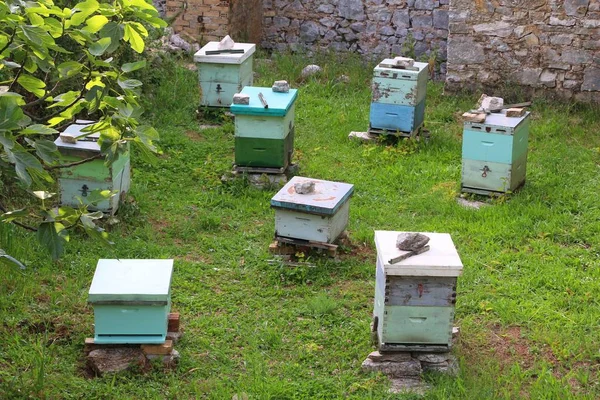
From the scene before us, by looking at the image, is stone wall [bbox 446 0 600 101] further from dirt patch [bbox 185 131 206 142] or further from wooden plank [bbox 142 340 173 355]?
wooden plank [bbox 142 340 173 355]

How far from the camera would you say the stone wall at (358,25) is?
10.2 metres

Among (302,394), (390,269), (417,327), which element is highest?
(390,269)

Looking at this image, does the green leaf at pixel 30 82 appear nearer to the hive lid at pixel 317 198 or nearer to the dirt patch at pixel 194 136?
the hive lid at pixel 317 198

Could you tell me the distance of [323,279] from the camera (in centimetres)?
563

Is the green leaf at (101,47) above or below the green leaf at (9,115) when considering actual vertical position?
above

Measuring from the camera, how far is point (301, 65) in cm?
1005

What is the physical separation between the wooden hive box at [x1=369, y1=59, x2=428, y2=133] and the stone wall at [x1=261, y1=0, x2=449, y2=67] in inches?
96.4

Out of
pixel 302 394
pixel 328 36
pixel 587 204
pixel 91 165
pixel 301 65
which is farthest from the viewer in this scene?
pixel 328 36

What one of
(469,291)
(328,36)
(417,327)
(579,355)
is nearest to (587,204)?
(469,291)

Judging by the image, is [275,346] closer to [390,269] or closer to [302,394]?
[302,394]

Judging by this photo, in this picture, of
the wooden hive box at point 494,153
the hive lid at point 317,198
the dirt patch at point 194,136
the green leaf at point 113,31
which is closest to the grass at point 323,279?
the dirt patch at point 194,136

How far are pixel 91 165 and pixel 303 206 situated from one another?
55.3 inches

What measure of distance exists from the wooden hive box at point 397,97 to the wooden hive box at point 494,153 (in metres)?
1.01

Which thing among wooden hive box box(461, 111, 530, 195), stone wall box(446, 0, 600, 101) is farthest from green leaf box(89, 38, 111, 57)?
stone wall box(446, 0, 600, 101)
